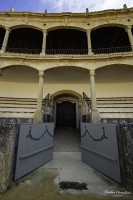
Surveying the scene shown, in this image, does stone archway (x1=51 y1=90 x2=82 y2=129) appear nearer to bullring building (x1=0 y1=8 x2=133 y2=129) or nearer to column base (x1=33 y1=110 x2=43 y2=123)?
bullring building (x1=0 y1=8 x2=133 y2=129)

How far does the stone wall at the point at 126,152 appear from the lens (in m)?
3.48

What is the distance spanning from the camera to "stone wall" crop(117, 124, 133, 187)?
3480 mm

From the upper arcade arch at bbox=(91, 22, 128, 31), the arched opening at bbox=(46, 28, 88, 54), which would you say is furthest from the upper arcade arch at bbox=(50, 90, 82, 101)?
the upper arcade arch at bbox=(91, 22, 128, 31)

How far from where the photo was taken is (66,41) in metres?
13.8

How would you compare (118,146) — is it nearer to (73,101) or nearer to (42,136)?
(42,136)

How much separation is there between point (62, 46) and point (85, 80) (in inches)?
165

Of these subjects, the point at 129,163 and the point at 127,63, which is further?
the point at 127,63

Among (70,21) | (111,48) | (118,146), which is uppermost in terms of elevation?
(70,21)

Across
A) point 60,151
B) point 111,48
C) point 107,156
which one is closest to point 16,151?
point 107,156

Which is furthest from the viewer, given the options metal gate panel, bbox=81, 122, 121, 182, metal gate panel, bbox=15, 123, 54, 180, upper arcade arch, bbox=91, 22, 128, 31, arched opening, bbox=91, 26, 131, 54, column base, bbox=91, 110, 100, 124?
arched opening, bbox=91, 26, 131, 54

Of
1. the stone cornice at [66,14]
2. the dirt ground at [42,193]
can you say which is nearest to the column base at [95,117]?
the dirt ground at [42,193]

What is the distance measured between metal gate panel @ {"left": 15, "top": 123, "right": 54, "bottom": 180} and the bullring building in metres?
4.48

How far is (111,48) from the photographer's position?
13984 mm

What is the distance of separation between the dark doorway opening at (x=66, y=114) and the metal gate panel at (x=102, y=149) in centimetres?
746
